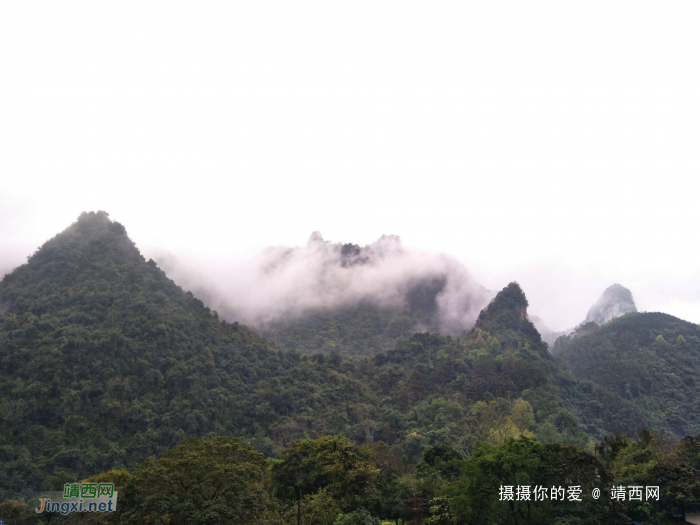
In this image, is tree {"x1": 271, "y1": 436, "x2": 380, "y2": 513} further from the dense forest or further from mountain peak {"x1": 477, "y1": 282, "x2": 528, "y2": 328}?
mountain peak {"x1": 477, "y1": 282, "x2": 528, "y2": 328}

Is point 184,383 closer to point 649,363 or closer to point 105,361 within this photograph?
point 105,361

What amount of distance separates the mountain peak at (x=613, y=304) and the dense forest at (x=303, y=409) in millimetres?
32972

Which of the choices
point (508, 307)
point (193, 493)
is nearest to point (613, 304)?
point (508, 307)

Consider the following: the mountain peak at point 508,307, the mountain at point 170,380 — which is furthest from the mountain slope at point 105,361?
the mountain peak at point 508,307

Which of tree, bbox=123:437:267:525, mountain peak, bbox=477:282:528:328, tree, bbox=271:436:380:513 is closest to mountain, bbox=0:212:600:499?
mountain peak, bbox=477:282:528:328

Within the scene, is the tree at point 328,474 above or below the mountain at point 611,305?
below

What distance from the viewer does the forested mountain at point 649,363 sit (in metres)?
55.9

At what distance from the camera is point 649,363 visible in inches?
2505

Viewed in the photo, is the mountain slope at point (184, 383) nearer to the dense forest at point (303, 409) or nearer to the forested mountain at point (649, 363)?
the dense forest at point (303, 409)

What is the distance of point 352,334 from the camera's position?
291 feet

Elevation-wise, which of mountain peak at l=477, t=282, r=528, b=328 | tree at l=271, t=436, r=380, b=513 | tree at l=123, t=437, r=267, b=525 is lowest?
tree at l=271, t=436, r=380, b=513

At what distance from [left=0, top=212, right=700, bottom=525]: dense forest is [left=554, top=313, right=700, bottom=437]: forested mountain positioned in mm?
261

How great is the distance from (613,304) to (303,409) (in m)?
89.2

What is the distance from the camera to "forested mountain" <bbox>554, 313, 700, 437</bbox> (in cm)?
5594
